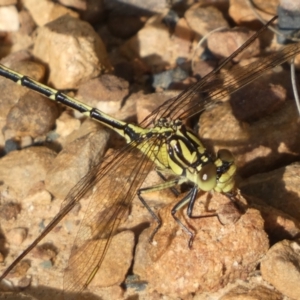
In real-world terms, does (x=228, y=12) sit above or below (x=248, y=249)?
above

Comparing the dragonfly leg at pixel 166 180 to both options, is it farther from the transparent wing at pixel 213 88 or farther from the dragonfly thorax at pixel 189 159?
the transparent wing at pixel 213 88

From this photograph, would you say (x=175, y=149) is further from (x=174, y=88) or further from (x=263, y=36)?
(x=263, y=36)

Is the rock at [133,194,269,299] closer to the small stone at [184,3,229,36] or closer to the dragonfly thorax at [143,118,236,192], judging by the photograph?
the dragonfly thorax at [143,118,236,192]

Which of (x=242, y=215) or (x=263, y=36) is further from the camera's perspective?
(x=263, y=36)

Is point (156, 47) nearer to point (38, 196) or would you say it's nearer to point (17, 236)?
point (38, 196)

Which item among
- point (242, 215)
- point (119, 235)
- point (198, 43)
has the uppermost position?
point (198, 43)

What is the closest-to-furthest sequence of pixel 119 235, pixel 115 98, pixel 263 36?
pixel 119 235, pixel 115 98, pixel 263 36

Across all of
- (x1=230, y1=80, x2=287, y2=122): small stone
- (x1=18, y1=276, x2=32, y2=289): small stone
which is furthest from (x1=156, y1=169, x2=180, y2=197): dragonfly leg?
(x1=18, y1=276, x2=32, y2=289): small stone

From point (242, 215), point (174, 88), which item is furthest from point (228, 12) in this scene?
point (242, 215)
